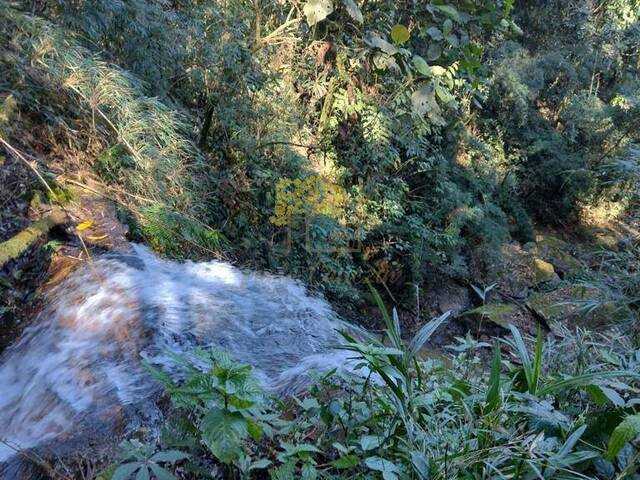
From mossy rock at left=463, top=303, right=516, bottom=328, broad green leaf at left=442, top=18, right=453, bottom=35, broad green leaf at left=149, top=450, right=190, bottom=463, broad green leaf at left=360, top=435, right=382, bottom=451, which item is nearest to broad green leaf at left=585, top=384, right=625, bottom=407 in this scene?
broad green leaf at left=360, top=435, right=382, bottom=451

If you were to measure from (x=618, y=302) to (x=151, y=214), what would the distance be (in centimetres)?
347

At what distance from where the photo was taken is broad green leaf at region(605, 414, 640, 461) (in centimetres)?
143

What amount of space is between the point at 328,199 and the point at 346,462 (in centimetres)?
451

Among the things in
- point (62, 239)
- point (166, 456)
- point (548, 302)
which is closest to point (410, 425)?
point (166, 456)

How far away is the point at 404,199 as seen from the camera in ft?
24.2

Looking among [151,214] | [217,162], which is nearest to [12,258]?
[151,214]

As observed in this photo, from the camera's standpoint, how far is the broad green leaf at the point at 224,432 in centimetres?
138

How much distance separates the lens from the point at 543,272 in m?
9.72

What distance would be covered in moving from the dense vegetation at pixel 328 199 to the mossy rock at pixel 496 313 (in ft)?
2.17

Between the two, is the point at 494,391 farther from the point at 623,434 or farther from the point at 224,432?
the point at 224,432

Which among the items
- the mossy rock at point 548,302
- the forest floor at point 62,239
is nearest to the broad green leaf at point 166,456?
the forest floor at point 62,239

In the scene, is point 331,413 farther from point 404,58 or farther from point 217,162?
point 404,58

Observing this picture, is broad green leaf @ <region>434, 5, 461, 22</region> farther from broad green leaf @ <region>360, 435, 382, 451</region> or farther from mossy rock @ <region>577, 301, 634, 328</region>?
broad green leaf @ <region>360, 435, 382, 451</region>

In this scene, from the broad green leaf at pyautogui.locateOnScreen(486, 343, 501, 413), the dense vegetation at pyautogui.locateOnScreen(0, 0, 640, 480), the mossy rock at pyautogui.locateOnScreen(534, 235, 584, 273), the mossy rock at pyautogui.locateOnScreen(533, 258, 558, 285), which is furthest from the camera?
the mossy rock at pyautogui.locateOnScreen(534, 235, 584, 273)
